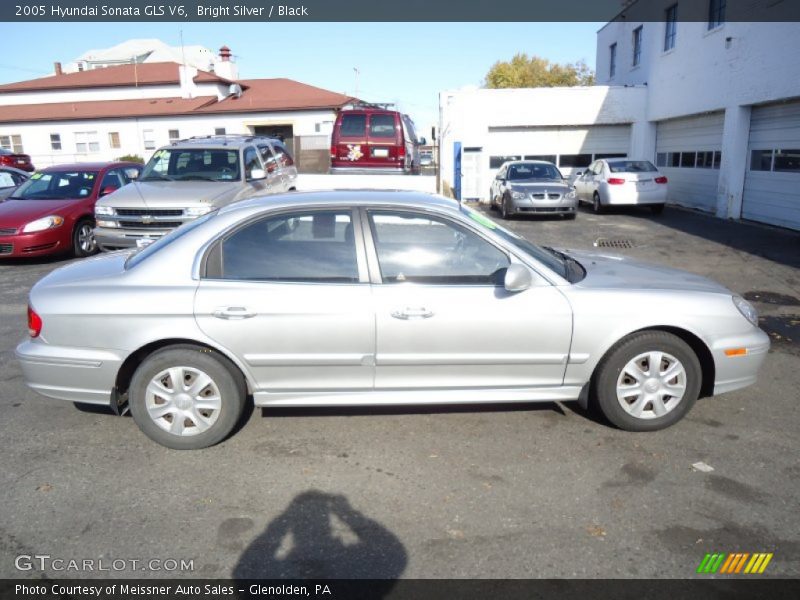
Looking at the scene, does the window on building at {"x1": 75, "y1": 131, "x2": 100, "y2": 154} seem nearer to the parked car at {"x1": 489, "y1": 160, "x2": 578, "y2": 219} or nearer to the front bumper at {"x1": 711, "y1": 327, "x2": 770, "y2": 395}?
the parked car at {"x1": 489, "y1": 160, "x2": 578, "y2": 219}

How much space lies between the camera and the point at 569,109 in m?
20.5

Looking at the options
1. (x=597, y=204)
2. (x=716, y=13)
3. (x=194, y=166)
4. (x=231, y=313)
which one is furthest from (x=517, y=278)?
(x=716, y=13)

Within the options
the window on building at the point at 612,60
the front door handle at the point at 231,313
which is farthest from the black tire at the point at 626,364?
the window on building at the point at 612,60

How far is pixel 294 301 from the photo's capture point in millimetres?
3793

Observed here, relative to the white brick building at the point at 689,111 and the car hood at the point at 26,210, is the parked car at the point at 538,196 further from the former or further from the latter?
the car hood at the point at 26,210

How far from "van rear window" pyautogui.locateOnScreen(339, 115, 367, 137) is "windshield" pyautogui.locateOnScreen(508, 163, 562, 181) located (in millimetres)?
4046

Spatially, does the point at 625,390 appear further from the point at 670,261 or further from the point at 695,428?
the point at 670,261

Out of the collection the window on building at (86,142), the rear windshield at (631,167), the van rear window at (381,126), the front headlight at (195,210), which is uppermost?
the window on building at (86,142)

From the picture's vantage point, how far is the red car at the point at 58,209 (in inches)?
403

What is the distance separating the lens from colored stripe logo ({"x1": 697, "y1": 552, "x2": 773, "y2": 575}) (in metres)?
2.80

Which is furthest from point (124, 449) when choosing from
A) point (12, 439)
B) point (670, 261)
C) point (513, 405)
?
point (670, 261)

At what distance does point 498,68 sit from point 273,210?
5735 cm

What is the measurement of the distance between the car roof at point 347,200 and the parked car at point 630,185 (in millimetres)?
12350

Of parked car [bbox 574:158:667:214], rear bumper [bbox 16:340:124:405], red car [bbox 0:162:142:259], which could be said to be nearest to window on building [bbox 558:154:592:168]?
parked car [bbox 574:158:667:214]
